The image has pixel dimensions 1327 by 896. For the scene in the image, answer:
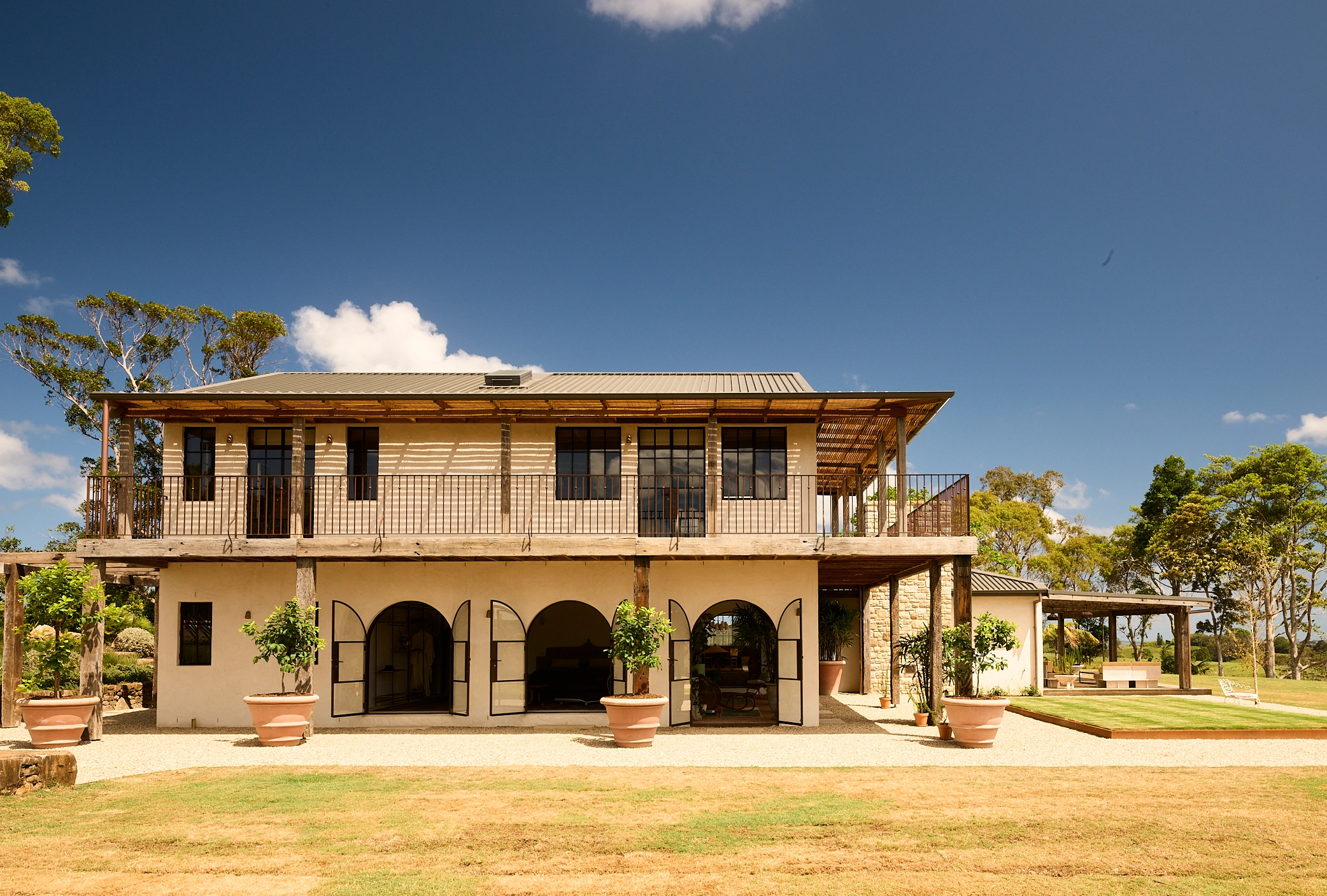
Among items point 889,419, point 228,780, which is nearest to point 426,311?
point 889,419

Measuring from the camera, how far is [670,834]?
6.68m

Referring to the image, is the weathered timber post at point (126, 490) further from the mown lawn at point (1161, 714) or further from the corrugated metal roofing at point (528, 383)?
the mown lawn at point (1161, 714)

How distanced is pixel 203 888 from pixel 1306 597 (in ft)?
125

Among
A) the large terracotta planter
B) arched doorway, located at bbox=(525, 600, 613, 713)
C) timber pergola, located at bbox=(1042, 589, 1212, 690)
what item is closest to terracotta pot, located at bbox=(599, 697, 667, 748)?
arched doorway, located at bbox=(525, 600, 613, 713)

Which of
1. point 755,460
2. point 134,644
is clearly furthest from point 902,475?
point 134,644

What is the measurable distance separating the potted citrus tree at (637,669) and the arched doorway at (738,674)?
1800mm

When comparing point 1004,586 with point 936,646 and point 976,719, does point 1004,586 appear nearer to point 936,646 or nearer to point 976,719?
point 936,646

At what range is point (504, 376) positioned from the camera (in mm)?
15242

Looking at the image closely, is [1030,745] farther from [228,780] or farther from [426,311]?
[426,311]

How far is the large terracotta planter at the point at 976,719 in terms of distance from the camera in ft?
37.9

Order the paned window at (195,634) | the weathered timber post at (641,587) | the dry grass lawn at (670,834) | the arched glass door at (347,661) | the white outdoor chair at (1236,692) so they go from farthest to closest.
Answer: the white outdoor chair at (1236,692) < the paned window at (195,634) < the arched glass door at (347,661) < the weathered timber post at (641,587) < the dry grass lawn at (670,834)

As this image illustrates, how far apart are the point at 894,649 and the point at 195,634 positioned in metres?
13.6

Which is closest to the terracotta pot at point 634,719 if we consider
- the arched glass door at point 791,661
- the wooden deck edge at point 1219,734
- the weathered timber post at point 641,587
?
the weathered timber post at point 641,587

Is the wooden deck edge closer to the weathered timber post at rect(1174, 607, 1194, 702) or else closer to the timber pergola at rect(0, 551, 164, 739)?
the weathered timber post at rect(1174, 607, 1194, 702)
